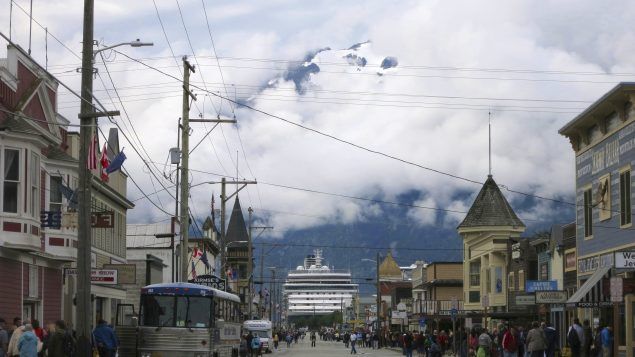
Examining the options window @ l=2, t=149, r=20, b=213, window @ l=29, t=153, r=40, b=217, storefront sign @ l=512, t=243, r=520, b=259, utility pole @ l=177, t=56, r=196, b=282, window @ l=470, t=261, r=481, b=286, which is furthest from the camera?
window @ l=470, t=261, r=481, b=286

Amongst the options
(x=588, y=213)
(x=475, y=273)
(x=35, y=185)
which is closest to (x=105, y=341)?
(x=35, y=185)

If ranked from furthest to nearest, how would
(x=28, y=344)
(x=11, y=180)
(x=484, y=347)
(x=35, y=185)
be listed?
(x=484, y=347) < (x=35, y=185) < (x=11, y=180) < (x=28, y=344)

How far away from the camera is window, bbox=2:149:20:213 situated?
109 feet

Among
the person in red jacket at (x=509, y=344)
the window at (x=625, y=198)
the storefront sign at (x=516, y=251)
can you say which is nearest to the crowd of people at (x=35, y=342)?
the person in red jacket at (x=509, y=344)

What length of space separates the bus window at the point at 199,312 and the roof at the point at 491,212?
147ft

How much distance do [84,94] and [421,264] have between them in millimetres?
95544

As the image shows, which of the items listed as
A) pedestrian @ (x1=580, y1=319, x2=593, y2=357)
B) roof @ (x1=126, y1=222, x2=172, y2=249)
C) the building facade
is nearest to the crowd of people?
the building facade

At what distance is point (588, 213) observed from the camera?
4703 cm

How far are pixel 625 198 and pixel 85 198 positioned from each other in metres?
21.2

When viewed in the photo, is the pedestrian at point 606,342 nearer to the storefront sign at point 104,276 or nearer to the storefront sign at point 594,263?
the storefront sign at point 594,263

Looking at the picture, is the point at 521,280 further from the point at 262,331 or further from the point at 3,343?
the point at 3,343

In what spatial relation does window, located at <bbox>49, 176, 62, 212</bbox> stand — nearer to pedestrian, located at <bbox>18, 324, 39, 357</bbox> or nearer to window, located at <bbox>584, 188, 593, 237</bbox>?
pedestrian, located at <bbox>18, 324, 39, 357</bbox>

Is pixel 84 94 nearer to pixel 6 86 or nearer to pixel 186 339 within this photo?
pixel 6 86

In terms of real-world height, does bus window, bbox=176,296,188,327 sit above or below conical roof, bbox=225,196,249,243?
below
